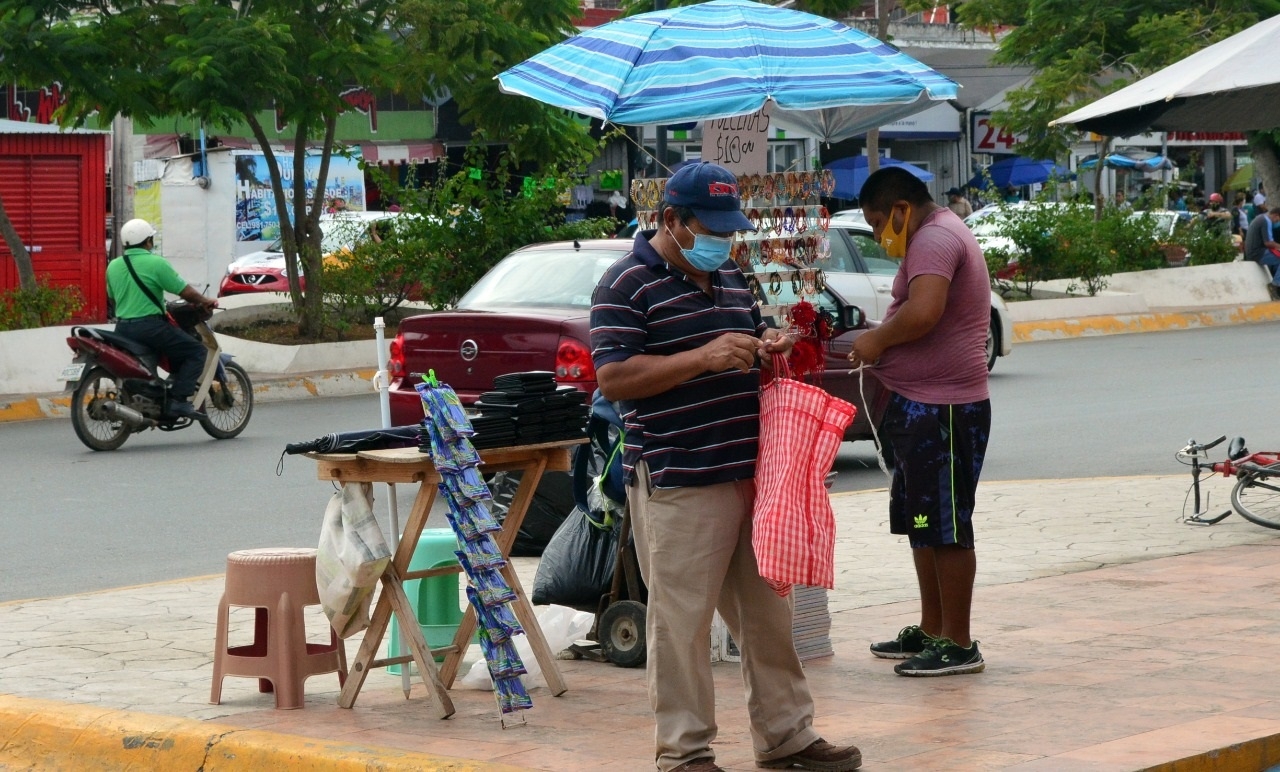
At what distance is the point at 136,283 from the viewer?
13.6 meters

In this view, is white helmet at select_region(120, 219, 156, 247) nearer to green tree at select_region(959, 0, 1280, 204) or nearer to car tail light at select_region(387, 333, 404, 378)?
car tail light at select_region(387, 333, 404, 378)

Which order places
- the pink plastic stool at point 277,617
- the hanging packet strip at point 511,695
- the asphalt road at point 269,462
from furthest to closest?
the asphalt road at point 269,462
the pink plastic stool at point 277,617
the hanging packet strip at point 511,695

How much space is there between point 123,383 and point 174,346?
0.51 metres

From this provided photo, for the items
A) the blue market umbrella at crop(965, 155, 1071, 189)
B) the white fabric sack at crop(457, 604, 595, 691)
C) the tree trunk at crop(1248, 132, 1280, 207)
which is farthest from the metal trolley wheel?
the blue market umbrella at crop(965, 155, 1071, 189)

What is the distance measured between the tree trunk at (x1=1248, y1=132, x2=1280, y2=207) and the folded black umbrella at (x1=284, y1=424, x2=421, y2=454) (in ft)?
90.2

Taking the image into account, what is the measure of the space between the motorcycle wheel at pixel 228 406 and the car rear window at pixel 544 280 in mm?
3603

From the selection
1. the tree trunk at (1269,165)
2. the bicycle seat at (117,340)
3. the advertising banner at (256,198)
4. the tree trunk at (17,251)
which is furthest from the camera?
the tree trunk at (1269,165)

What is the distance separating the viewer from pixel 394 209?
3356 cm

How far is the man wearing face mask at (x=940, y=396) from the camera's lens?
600cm

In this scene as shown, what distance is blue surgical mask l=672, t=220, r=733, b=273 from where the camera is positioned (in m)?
4.68

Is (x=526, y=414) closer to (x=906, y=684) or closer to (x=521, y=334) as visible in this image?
(x=906, y=684)

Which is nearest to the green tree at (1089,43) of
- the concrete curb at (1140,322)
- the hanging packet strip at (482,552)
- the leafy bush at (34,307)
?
the concrete curb at (1140,322)

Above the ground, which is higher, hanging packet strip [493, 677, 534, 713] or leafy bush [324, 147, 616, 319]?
leafy bush [324, 147, 616, 319]

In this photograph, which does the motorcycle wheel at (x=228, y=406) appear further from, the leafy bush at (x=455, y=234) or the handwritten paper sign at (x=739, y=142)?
the handwritten paper sign at (x=739, y=142)
